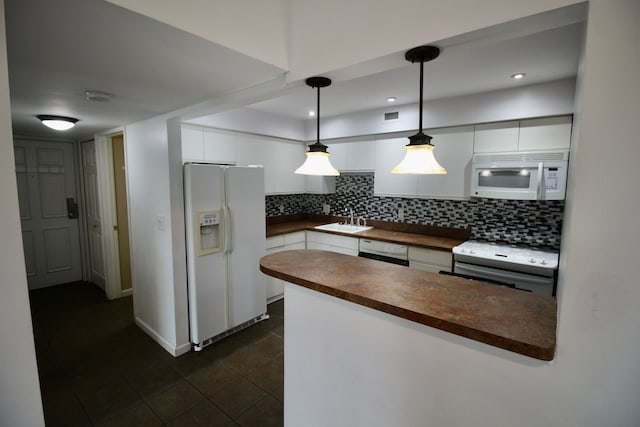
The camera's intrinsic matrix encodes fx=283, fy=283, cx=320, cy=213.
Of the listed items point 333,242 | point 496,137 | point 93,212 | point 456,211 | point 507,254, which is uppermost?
point 496,137

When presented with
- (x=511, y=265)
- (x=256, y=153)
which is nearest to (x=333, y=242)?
(x=256, y=153)

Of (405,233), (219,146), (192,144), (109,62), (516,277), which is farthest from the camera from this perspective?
(405,233)

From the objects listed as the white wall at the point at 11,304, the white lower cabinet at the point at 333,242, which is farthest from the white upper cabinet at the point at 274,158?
the white wall at the point at 11,304

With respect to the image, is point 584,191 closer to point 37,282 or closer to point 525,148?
point 525,148

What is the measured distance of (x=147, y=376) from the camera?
2330 millimetres

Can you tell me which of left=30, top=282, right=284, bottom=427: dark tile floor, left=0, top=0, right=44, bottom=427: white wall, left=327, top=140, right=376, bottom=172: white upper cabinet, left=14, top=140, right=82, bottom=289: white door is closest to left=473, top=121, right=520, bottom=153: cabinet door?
left=327, top=140, right=376, bottom=172: white upper cabinet

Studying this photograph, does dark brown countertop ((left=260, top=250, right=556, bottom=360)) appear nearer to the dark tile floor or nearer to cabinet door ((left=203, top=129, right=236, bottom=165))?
the dark tile floor

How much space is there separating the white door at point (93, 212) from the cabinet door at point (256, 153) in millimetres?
1971

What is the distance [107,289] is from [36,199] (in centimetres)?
172

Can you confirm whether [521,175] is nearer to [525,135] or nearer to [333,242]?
[525,135]

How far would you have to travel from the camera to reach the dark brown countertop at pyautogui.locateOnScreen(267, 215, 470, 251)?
3092 millimetres

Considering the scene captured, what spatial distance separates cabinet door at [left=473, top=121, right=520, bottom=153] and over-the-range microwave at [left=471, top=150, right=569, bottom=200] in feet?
0.20

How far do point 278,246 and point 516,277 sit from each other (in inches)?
100

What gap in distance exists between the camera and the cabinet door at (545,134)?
2.43 m
